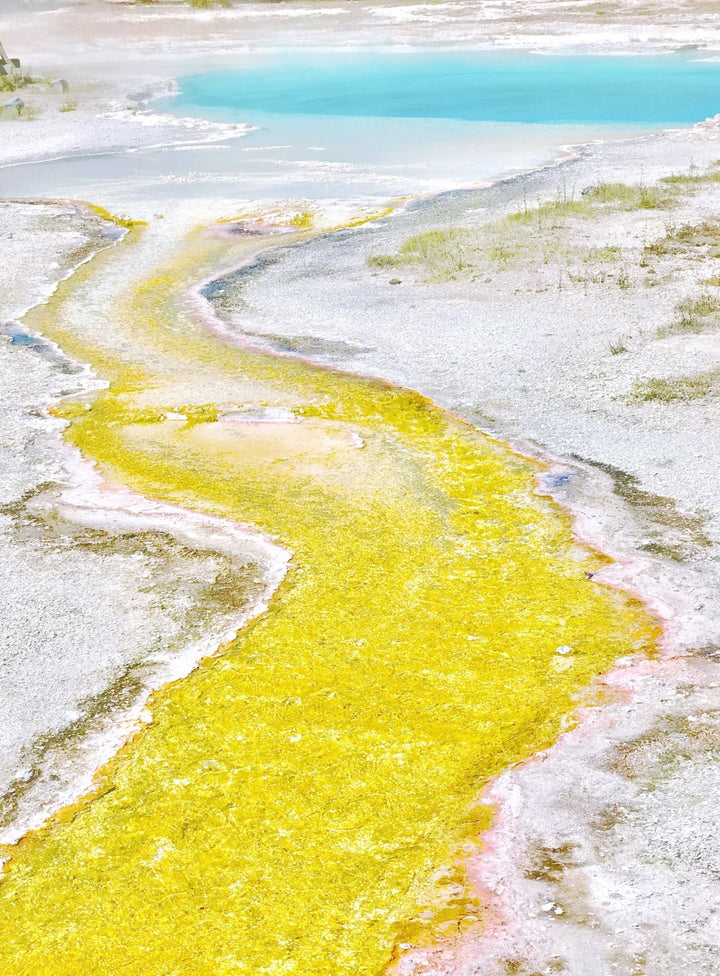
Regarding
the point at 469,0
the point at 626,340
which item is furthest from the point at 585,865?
the point at 469,0

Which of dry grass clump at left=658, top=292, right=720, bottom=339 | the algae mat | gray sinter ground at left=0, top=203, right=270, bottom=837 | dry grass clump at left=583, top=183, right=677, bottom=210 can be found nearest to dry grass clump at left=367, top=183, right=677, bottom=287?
dry grass clump at left=583, top=183, right=677, bottom=210

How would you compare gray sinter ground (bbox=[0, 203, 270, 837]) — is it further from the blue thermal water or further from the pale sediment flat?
the blue thermal water

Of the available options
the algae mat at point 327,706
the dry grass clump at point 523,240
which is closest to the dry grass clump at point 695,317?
the dry grass clump at point 523,240

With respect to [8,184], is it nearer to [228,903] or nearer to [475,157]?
[475,157]

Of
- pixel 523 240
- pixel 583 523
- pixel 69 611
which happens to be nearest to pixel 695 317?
pixel 523 240

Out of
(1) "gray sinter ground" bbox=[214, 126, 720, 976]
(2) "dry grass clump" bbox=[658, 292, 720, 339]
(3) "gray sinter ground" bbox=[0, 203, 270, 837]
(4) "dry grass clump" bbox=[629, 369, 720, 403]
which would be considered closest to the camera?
(1) "gray sinter ground" bbox=[214, 126, 720, 976]
